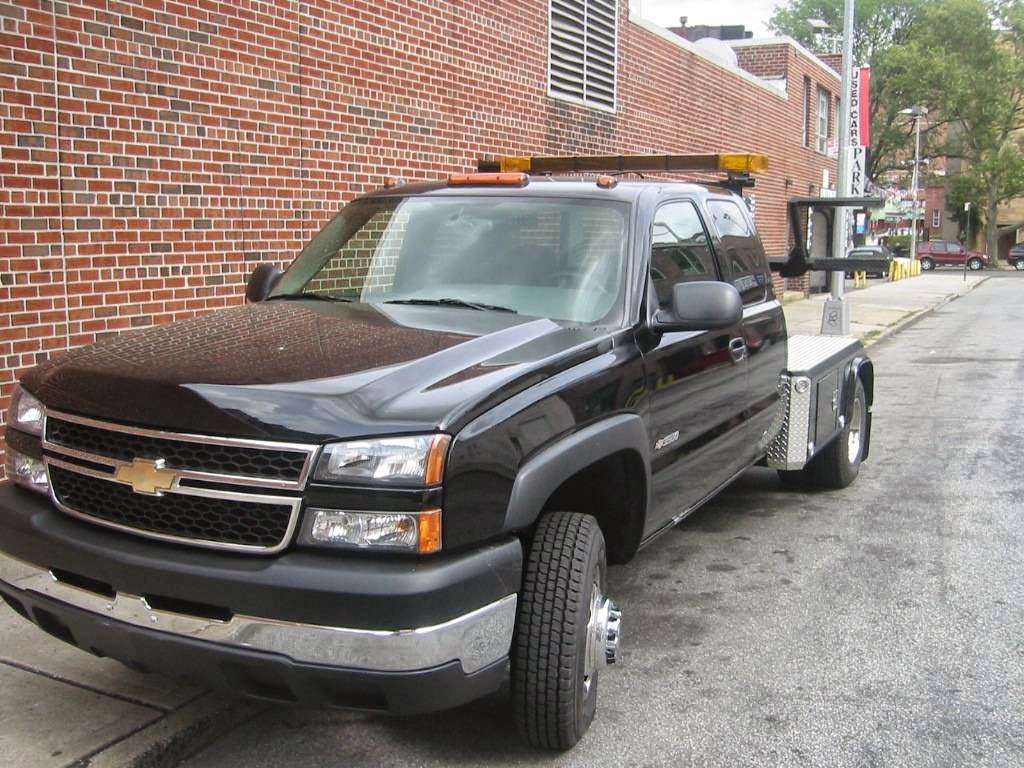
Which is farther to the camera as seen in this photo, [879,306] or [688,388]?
[879,306]

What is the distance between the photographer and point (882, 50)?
200 feet

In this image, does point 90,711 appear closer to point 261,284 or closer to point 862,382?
point 261,284

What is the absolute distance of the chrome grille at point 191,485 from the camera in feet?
9.42

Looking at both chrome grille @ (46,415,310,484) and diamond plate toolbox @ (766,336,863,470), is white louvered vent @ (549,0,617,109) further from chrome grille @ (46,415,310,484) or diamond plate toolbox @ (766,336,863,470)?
chrome grille @ (46,415,310,484)

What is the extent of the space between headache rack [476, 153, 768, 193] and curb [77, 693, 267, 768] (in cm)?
311

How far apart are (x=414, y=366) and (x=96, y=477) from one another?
3.24ft

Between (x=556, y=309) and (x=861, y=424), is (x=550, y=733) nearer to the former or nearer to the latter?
(x=556, y=309)

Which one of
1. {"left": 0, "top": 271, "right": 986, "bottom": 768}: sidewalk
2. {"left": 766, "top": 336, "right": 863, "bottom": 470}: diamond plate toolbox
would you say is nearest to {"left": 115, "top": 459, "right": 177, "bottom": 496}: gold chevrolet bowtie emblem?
{"left": 0, "top": 271, "right": 986, "bottom": 768}: sidewalk

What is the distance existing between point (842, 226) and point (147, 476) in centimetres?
1566

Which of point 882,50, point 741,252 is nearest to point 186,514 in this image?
point 741,252

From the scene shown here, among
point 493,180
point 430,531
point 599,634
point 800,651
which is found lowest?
point 800,651

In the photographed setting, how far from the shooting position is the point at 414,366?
319cm

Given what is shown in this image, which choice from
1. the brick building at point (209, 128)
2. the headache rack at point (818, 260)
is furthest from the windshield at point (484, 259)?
the headache rack at point (818, 260)

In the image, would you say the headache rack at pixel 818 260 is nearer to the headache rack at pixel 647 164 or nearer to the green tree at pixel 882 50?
the headache rack at pixel 647 164
